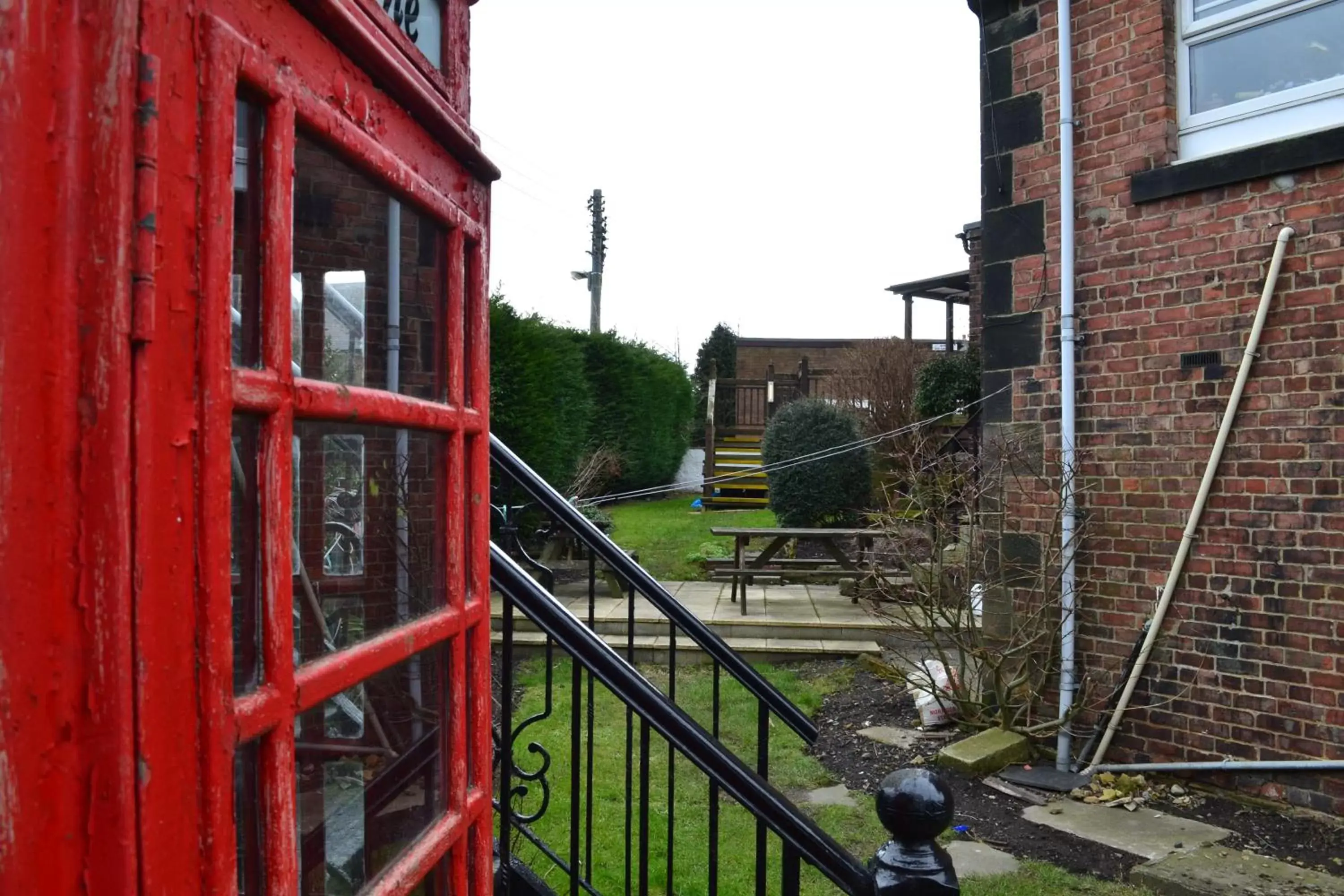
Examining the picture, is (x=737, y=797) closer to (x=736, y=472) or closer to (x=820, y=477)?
(x=820, y=477)

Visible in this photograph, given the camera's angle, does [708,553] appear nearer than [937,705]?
No

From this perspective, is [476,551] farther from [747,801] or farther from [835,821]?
[835,821]

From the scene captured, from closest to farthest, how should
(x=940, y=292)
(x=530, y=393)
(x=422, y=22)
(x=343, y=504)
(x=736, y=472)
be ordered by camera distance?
(x=343, y=504)
(x=422, y=22)
(x=530, y=393)
(x=736, y=472)
(x=940, y=292)

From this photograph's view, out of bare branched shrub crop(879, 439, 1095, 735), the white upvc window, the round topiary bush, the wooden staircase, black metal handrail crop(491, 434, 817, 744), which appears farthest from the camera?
the wooden staircase

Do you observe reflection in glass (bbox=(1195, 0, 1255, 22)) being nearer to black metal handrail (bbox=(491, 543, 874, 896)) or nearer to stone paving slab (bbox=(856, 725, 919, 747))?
stone paving slab (bbox=(856, 725, 919, 747))

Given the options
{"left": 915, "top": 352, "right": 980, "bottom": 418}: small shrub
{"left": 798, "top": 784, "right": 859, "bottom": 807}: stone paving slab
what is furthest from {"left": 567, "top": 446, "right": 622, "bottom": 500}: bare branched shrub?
{"left": 798, "top": 784, "right": 859, "bottom": 807}: stone paving slab

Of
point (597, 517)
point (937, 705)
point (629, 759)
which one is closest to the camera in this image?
point (629, 759)

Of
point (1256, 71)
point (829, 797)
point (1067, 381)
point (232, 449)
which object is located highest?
point (1256, 71)

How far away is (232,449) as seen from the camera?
87 cm

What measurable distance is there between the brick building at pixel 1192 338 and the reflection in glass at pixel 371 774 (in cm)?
401

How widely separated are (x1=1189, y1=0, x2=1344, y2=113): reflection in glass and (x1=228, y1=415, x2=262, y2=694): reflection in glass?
4.86m

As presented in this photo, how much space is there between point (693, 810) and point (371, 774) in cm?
340

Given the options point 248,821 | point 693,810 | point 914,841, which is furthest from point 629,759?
point 248,821

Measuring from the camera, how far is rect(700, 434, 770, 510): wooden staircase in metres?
16.8
